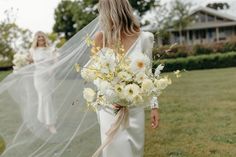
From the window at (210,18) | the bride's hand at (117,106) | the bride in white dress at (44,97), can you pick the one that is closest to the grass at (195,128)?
the bride in white dress at (44,97)

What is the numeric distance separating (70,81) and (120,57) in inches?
67.8

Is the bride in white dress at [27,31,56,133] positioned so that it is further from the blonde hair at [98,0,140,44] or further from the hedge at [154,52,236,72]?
the hedge at [154,52,236,72]

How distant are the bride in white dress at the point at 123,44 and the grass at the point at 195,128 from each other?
3604 millimetres

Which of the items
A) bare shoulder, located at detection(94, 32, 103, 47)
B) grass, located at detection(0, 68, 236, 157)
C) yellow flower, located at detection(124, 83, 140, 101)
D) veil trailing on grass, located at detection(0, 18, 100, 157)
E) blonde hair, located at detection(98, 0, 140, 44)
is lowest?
grass, located at detection(0, 68, 236, 157)

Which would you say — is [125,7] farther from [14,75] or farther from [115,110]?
[14,75]

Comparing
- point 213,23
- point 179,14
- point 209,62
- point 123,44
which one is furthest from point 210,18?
point 123,44

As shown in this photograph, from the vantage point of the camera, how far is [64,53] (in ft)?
20.7

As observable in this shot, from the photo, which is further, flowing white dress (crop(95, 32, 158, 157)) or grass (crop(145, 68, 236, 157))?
grass (crop(145, 68, 236, 157))

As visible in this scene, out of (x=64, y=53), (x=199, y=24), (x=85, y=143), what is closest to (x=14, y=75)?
(x=64, y=53)

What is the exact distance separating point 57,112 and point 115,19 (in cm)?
174

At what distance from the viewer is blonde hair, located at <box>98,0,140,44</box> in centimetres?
491

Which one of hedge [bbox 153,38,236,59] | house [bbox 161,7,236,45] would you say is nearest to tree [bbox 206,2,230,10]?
house [bbox 161,7,236,45]

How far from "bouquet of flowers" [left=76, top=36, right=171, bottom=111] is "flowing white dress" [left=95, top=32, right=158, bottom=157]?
241 millimetres

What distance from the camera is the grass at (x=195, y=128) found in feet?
29.0
